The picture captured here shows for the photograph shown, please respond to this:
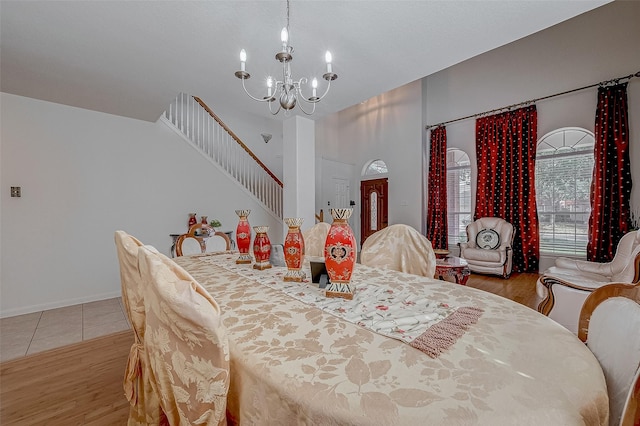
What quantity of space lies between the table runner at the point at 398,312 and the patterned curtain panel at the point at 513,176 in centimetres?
469

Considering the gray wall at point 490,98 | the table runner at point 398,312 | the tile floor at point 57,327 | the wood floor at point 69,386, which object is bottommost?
the tile floor at point 57,327

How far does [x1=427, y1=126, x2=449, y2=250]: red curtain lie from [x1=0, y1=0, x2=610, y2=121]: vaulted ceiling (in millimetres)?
3367

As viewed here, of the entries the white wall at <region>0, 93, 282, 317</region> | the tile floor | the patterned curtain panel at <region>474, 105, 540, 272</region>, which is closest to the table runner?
the tile floor

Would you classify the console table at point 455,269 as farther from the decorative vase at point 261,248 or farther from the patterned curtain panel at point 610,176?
the patterned curtain panel at point 610,176

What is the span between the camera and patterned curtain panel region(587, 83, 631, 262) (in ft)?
12.5

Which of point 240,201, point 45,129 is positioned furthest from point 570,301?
point 45,129

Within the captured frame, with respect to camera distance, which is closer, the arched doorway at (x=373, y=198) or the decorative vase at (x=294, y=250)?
the decorative vase at (x=294, y=250)

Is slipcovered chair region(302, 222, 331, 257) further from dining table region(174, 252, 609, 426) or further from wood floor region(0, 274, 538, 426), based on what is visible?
wood floor region(0, 274, 538, 426)

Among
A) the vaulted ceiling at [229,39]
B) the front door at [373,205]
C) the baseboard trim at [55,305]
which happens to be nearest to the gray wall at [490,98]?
the front door at [373,205]

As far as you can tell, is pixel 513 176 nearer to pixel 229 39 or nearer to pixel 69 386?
pixel 229 39

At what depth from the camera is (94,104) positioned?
3.27m

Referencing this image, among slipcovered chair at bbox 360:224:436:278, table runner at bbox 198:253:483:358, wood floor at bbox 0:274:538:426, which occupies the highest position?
slipcovered chair at bbox 360:224:436:278

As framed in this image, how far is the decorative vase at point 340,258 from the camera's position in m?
1.08

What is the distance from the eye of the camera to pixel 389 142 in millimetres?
6500
